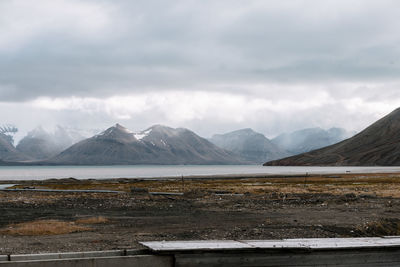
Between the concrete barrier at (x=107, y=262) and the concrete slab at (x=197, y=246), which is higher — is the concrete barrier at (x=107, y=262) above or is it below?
below

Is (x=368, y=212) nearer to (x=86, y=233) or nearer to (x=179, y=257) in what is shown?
(x=86, y=233)

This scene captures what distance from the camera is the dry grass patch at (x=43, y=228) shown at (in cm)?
2469

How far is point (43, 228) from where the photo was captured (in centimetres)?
2580

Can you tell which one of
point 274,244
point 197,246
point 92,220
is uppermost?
point 197,246

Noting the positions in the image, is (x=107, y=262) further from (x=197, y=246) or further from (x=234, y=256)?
(x=234, y=256)

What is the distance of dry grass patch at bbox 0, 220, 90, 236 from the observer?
972 inches

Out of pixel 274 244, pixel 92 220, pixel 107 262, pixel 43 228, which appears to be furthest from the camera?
pixel 92 220

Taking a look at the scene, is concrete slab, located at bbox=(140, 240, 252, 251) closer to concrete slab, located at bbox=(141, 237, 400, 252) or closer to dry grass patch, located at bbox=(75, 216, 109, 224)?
concrete slab, located at bbox=(141, 237, 400, 252)

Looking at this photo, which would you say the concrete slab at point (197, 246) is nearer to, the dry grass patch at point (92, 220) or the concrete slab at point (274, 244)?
the concrete slab at point (274, 244)

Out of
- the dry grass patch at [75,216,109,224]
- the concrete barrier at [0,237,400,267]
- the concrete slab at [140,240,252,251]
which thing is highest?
the concrete slab at [140,240,252,251]

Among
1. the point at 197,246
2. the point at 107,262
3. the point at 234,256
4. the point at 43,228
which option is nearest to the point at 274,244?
the point at 234,256

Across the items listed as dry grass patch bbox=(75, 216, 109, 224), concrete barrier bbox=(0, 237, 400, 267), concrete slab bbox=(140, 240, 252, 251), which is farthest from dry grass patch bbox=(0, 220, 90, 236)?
concrete slab bbox=(140, 240, 252, 251)

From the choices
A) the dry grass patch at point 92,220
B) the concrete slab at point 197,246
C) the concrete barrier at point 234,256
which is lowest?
the dry grass patch at point 92,220

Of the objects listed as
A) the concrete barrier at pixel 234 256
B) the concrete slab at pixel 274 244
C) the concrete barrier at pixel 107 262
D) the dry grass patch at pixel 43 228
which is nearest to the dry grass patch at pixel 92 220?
the dry grass patch at pixel 43 228
